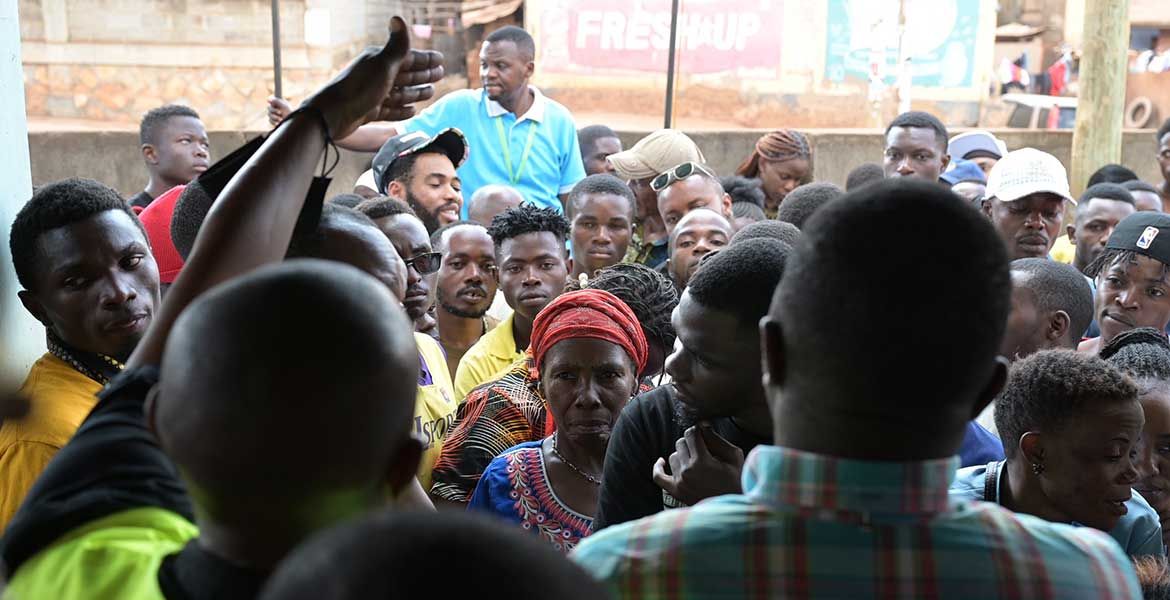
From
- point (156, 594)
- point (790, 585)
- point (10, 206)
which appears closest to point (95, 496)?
point (156, 594)

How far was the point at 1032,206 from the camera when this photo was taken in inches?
211

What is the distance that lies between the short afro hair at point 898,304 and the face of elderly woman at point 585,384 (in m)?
1.66

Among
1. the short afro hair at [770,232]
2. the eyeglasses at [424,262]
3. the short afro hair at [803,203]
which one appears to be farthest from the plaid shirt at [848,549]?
the short afro hair at [803,203]

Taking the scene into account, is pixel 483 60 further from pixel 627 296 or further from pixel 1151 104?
pixel 1151 104

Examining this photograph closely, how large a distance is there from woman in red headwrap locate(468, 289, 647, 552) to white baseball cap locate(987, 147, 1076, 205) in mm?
2839

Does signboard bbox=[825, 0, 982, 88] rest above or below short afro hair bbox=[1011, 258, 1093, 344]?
above

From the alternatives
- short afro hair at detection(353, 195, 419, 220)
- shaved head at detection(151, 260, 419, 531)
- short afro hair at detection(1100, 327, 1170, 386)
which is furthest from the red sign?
shaved head at detection(151, 260, 419, 531)

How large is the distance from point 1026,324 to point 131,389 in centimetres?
304

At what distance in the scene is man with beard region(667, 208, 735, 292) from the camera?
4.87m

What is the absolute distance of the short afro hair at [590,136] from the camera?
821cm

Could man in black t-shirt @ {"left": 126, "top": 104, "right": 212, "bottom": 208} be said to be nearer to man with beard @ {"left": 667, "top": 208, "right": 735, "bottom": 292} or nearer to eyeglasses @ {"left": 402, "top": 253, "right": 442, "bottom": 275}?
eyeglasses @ {"left": 402, "top": 253, "right": 442, "bottom": 275}

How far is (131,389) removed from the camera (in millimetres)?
1604

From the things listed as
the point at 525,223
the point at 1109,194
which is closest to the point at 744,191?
the point at 1109,194

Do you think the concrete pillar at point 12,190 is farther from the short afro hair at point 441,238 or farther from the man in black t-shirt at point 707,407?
the short afro hair at point 441,238
